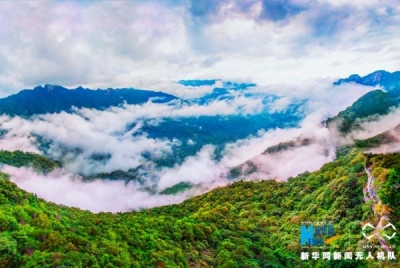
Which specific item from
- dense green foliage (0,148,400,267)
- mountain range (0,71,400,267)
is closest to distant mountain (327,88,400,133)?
mountain range (0,71,400,267)

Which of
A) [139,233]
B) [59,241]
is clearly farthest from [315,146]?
[59,241]

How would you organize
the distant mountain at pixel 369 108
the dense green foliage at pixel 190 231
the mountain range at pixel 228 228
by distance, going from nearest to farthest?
the dense green foliage at pixel 190 231 → the mountain range at pixel 228 228 → the distant mountain at pixel 369 108

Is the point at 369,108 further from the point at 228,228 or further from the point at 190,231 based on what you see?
the point at 190,231

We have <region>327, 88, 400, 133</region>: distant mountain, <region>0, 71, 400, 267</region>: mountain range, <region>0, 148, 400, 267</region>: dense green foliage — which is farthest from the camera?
<region>327, 88, 400, 133</region>: distant mountain

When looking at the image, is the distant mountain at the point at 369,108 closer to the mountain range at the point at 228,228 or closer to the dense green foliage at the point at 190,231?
the mountain range at the point at 228,228

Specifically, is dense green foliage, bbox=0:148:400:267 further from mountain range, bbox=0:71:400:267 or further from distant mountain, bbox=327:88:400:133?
distant mountain, bbox=327:88:400:133

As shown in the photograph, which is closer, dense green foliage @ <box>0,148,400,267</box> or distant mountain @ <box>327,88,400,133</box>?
dense green foliage @ <box>0,148,400,267</box>

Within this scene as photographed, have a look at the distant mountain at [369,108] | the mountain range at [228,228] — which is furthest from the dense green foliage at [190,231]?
the distant mountain at [369,108]

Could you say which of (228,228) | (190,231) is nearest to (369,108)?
(228,228)
